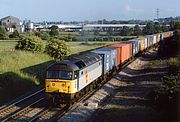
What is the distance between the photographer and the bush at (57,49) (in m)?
38.5

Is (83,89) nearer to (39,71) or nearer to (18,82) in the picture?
(18,82)

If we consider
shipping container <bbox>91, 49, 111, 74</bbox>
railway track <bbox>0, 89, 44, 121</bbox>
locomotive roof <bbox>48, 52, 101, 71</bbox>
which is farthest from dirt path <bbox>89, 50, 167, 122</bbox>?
railway track <bbox>0, 89, 44, 121</bbox>

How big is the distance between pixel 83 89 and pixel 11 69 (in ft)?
28.0

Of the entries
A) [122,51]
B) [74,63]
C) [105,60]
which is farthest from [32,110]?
[122,51]

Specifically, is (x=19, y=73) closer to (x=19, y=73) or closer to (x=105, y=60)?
A: (x=19, y=73)

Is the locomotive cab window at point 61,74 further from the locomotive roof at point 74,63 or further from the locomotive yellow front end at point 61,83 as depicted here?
the locomotive roof at point 74,63

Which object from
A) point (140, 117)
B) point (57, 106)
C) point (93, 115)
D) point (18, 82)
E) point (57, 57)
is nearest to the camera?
point (140, 117)

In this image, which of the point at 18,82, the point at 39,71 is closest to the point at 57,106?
the point at 18,82

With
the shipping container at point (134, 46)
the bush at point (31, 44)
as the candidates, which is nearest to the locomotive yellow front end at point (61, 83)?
the bush at point (31, 44)

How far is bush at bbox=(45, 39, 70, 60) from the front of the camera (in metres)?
38.5

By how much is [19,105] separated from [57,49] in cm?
1897

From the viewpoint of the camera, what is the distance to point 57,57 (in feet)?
129

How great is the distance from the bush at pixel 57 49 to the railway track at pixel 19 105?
14851 mm

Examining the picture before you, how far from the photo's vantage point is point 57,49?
38719 millimetres
